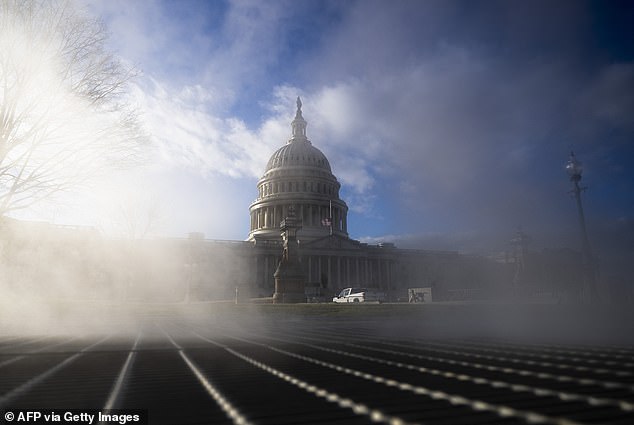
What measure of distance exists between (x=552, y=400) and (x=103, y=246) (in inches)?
1124

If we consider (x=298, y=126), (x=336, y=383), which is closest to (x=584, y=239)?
(x=336, y=383)

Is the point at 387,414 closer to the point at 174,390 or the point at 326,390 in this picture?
the point at 326,390

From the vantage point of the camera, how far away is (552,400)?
2113mm

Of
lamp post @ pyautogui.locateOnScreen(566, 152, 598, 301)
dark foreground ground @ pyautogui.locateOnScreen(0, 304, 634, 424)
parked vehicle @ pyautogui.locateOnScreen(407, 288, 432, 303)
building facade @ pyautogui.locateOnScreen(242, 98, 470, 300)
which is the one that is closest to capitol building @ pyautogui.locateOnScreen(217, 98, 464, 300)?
building facade @ pyautogui.locateOnScreen(242, 98, 470, 300)

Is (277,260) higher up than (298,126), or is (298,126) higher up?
(298,126)

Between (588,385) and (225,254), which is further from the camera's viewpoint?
(225,254)

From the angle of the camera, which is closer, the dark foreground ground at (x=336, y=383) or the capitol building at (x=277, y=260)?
the dark foreground ground at (x=336, y=383)

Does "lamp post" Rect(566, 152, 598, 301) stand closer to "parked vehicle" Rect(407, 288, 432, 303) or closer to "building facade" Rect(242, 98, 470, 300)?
"parked vehicle" Rect(407, 288, 432, 303)

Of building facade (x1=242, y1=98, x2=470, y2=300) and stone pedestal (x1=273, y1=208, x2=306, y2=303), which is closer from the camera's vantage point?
stone pedestal (x1=273, y1=208, x2=306, y2=303)

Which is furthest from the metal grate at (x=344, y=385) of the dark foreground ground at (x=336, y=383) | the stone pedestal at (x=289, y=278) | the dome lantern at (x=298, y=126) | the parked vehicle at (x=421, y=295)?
the dome lantern at (x=298, y=126)

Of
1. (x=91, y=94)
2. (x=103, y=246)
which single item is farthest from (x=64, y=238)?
→ (x=91, y=94)

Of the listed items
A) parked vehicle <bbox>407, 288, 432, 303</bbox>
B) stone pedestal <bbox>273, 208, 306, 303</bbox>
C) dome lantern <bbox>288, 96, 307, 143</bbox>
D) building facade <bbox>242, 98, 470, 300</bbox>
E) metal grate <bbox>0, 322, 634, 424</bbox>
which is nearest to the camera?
metal grate <bbox>0, 322, 634, 424</bbox>

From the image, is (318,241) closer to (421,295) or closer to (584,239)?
(421,295)

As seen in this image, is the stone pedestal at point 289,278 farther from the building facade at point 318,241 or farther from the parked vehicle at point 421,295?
the building facade at point 318,241
